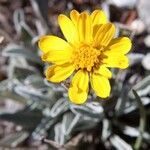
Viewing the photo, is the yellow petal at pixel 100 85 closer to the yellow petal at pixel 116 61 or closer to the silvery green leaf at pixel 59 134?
the yellow petal at pixel 116 61

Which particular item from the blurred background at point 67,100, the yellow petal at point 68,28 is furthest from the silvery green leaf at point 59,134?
the yellow petal at point 68,28

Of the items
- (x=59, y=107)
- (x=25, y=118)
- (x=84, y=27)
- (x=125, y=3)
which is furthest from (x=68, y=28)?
(x=125, y=3)

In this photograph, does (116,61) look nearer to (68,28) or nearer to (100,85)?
(100,85)

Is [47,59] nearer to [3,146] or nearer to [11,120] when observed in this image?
[11,120]

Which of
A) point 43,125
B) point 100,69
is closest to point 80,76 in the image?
point 100,69

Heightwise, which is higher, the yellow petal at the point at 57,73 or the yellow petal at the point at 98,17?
the yellow petal at the point at 98,17
